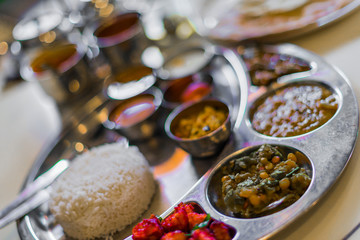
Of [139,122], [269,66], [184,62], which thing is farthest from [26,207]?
[269,66]

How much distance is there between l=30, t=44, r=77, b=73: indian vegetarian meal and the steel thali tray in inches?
20.5

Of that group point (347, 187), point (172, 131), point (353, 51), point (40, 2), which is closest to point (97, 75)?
point (172, 131)

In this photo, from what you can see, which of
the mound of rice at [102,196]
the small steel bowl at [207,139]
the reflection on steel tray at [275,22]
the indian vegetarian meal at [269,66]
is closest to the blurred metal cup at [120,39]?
the reflection on steel tray at [275,22]

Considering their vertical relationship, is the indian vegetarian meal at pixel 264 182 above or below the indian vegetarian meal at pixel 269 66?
below

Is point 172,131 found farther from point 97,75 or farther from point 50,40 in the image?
point 50,40

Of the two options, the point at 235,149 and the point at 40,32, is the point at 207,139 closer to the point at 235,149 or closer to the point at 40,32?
the point at 235,149

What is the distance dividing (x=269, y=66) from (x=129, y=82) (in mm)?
1080

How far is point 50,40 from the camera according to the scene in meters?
3.23

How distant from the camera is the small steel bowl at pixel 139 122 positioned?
237 centimetres

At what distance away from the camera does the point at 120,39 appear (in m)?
3.08

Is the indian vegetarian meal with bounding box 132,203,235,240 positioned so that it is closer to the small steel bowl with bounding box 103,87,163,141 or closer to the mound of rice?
the mound of rice

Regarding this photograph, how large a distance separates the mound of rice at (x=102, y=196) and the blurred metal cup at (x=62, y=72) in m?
1.09

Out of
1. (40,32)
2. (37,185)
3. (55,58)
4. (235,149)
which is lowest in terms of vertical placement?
(37,185)

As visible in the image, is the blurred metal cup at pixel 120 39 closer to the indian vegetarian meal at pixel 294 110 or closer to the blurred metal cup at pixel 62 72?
the blurred metal cup at pixel 62 72
